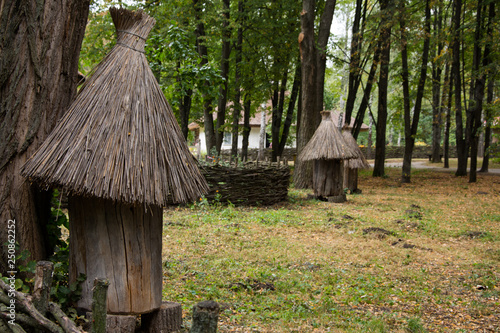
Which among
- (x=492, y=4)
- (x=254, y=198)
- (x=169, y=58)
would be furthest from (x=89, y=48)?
(x=492, y=4)

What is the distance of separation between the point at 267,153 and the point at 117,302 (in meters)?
28.2

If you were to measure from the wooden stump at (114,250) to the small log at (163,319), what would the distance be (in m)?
0.15

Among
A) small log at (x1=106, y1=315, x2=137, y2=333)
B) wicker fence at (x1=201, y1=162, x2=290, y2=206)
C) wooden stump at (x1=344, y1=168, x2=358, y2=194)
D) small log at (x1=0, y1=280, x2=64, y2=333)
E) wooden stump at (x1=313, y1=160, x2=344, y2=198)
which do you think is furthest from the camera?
wooden stump at (x1=344, y1=168, x2=358, y2=194)

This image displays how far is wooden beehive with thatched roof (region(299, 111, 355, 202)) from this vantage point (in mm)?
11797

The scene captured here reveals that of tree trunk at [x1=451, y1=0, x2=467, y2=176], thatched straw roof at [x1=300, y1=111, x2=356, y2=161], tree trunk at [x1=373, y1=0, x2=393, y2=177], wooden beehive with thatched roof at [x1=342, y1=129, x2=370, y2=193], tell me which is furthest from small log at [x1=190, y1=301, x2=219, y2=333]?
tree trunk at [x1=451, y1=0, x2=467, y2=176]

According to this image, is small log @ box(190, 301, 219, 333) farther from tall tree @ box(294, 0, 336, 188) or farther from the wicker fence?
tall tree @ box(294, 0, 336, 188)

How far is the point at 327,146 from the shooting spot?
11812 millimetres

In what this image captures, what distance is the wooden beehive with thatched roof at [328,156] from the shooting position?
1180 centimetres

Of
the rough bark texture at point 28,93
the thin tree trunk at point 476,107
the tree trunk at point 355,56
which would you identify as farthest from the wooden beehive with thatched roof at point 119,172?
the thin tree trunk at point 476,107

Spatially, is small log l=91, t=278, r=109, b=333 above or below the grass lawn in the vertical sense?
above

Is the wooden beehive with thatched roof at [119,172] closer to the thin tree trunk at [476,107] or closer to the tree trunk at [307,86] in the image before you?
the tree trunk at [307,86]

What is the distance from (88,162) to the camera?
2922 mm

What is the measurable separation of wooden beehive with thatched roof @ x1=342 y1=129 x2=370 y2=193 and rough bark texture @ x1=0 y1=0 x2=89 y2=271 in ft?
35.6

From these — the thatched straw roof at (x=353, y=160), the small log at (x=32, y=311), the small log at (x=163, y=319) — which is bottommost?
Answer: the small log at (x=163, y=319)
